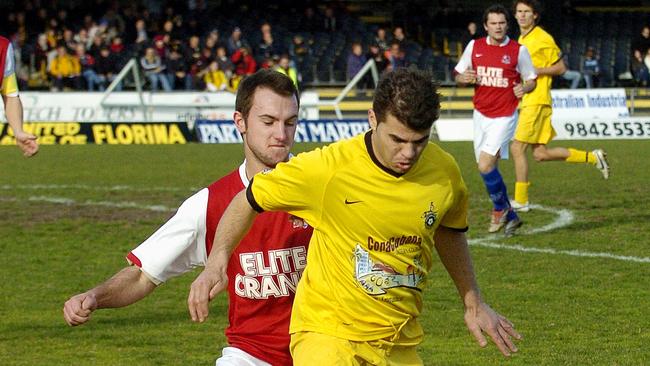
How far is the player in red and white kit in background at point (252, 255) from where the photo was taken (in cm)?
497

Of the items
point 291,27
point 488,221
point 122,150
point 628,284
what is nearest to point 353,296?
point 628,284

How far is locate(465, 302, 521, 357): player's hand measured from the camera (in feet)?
15.5

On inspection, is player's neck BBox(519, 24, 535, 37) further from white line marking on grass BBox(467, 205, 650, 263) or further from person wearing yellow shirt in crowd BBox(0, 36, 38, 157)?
person wearing yellow shirt in crowd BBox(0, 36, 38, 157)

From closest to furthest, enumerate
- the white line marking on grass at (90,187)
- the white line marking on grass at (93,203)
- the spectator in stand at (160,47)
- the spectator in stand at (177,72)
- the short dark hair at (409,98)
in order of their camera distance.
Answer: the short dark hair at (409,98) < the white line marking on grass at (93,203) < the white line marking on grass at (90,187) < the spectator in stand at (177,72) < the spectator in stand at (160,47)

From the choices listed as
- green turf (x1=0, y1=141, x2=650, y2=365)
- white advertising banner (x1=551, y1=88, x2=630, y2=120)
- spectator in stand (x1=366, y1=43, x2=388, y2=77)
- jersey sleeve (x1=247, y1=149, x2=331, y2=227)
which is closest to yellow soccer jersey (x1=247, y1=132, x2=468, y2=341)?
jersey sleeve (x1=247, y1=149, x2=331, y2=227)

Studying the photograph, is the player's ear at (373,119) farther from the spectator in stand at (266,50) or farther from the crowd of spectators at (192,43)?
the spectator in stand at (266,50)

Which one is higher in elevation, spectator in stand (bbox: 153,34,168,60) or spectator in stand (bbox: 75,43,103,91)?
spectator in stand (bbox: 153,34,168,60)

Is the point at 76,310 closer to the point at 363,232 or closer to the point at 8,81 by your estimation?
the point at 363,232

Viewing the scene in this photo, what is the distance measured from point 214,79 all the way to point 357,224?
26.6 m

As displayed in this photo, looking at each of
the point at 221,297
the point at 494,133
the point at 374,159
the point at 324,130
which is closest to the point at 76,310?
the point at 374,159

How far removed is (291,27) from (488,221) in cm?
2405

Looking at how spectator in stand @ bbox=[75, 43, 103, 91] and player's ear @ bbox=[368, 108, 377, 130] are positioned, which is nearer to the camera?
player's ear @ bbox=[368, 108, 377, 130]

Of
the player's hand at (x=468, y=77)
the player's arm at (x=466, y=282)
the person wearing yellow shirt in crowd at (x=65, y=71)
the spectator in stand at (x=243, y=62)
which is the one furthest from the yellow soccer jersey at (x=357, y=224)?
the person wearing yellow shirt in crowd at (x=65, y=71)

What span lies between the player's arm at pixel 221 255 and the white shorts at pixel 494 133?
8.58 m
